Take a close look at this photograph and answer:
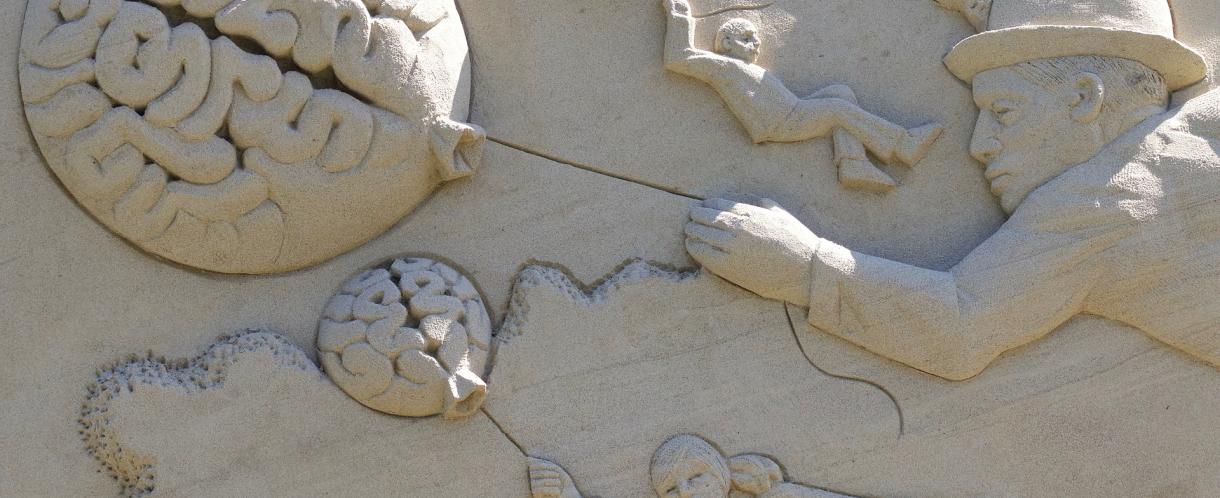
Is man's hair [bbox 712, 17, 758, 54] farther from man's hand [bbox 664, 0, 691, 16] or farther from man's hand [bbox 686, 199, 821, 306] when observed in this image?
man's hand [bbox 686, 199, 821, 306]

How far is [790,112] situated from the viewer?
11.8 ft

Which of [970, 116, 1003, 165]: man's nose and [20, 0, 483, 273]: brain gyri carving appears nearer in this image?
[20, 0, 483, 273]: brain gyri carving

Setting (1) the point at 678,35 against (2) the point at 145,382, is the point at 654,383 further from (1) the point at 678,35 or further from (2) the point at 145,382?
(2) the point at 145,382

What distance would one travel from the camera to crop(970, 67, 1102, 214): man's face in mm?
3516

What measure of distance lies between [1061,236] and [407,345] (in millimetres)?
1564

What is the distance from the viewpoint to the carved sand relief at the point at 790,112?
359 cm

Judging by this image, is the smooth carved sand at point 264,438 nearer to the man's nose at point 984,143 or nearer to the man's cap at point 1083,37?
the man's nose at point 984,143

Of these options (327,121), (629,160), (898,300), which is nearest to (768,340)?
(898,300)

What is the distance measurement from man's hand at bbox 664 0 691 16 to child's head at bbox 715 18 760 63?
→ 0.10 meters

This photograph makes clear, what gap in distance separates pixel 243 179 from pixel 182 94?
0.76 feet

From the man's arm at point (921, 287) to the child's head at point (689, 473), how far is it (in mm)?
420

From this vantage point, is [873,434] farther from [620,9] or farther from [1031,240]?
[620,9]

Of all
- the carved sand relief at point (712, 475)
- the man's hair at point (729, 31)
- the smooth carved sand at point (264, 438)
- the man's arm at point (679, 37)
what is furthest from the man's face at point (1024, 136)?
the smooth carved sand at point (264, 438)

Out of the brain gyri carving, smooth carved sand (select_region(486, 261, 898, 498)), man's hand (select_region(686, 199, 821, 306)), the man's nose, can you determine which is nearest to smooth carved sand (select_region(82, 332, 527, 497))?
smooth carved sand (select_region(486, 261, 898, 498))
